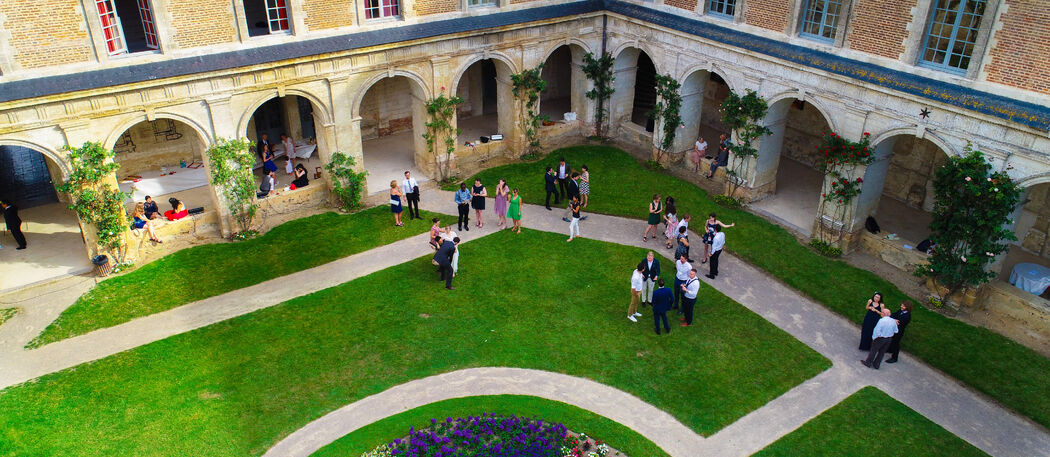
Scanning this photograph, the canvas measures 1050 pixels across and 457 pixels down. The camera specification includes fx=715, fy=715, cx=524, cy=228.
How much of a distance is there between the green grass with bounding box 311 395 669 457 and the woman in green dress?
703cm

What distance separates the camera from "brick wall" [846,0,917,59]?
689 inches

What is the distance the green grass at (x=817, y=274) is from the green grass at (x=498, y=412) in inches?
289

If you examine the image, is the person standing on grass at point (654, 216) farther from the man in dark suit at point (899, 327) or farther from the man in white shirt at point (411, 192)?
the man in white shirt at point (411, 192)

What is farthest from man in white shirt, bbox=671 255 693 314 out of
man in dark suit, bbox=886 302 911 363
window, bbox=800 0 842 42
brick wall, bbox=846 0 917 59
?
window, bbox=800 0 842 42

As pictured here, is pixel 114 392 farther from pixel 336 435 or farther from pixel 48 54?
pixel 48 54

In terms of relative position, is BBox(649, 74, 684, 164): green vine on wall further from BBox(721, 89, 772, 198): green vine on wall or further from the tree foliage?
the tree foliage

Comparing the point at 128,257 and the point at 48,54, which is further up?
the point at 48,54

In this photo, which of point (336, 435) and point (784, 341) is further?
point (784, 341)

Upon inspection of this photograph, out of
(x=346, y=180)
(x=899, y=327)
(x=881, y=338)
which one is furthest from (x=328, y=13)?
(x=899, y=327)

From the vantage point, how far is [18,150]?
2248 centimetres

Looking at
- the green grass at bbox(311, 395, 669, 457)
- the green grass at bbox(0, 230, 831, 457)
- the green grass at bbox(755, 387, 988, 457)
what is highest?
the green grass at bbox(0, 230, 831, 457)

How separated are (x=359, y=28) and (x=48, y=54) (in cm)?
789

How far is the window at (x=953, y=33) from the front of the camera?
1645cm

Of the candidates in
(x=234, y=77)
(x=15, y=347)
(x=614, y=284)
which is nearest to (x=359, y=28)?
(x=234, y=77)
